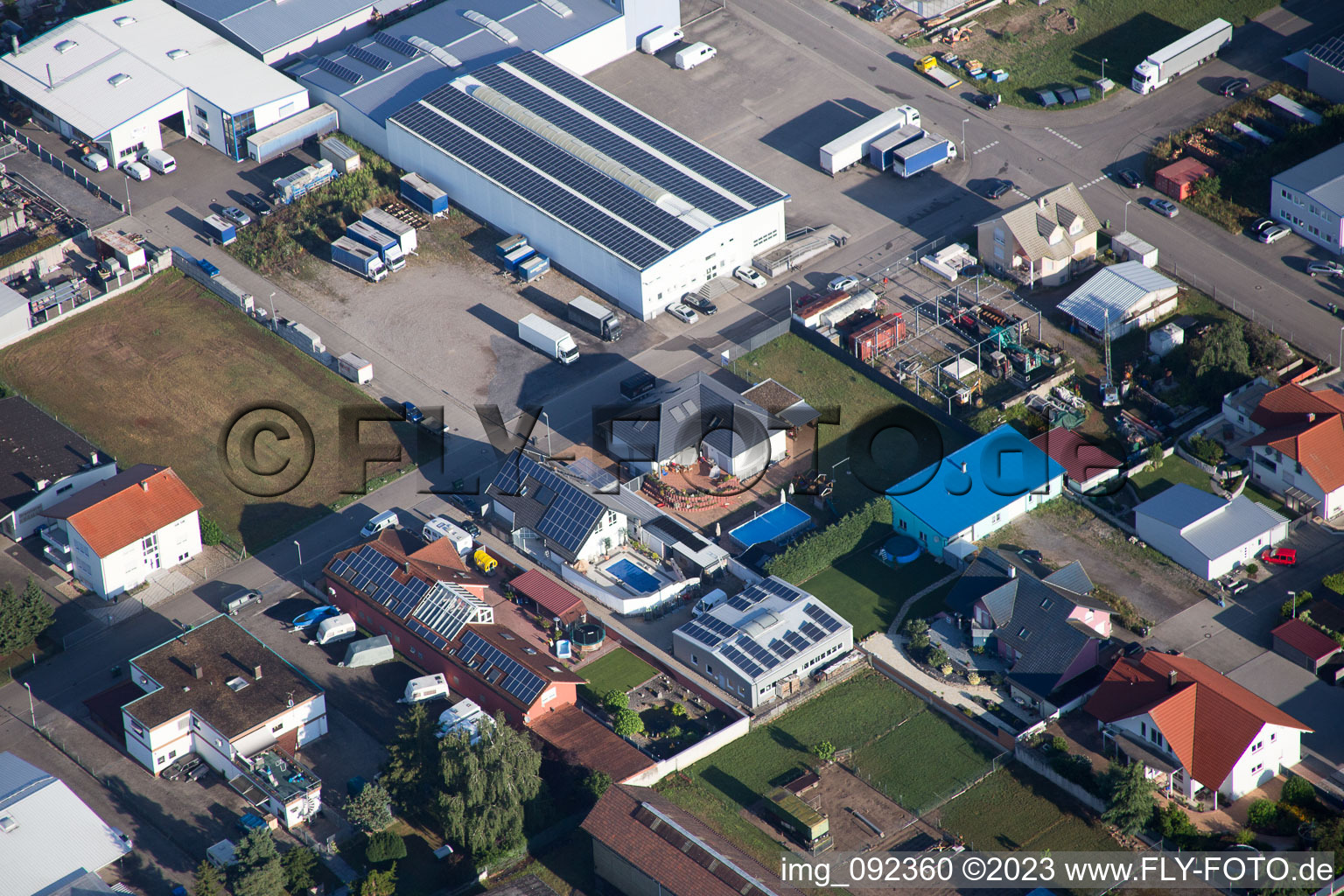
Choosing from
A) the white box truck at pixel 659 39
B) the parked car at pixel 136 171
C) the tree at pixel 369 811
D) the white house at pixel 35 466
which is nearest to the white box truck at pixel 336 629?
the tree at pixel 369 811

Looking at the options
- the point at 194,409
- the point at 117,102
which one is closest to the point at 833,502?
the point at 194,409

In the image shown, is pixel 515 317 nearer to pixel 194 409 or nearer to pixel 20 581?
pixel 194 409

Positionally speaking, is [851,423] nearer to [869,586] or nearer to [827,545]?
[827,545]

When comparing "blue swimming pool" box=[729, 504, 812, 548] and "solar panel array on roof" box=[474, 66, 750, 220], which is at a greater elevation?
"solar panel array on roof" box=[474, 66, 750, 220]

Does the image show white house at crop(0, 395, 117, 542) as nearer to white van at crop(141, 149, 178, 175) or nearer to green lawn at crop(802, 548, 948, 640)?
white van at crop(141, 149, 178, 175)

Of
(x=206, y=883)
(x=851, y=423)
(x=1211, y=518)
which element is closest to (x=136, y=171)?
(x=851, y=423)

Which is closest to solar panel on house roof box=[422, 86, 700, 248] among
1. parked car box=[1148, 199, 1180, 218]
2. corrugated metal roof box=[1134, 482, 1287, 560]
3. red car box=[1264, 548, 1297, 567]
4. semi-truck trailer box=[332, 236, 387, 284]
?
semi-truck trailer box=[332, 236, 387, 284]
